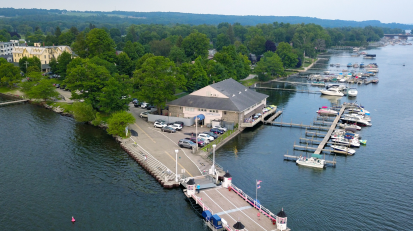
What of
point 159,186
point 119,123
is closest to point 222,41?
point 119,123

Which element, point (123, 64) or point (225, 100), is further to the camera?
point (123, 64)

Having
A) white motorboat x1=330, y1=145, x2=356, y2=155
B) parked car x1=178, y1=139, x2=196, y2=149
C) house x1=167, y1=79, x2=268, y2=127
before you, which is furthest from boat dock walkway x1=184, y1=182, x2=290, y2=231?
house x1=167, y1=79, x2=268, y2=127

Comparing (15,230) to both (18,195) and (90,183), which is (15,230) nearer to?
(18,195)

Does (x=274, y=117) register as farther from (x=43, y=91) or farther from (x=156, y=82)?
(x=43, y=91)

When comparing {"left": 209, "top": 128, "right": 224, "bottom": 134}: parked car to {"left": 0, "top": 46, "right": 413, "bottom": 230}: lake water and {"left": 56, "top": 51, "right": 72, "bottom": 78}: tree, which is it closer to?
{"left": 0, "top": 46, "right": 413, "bottom": 230}: lake water

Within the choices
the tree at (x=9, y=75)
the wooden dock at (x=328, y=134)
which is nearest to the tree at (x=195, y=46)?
the tree at (x=9, y=75)

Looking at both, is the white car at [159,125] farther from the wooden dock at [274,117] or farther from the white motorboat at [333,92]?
the white motorboat at [333,92]
